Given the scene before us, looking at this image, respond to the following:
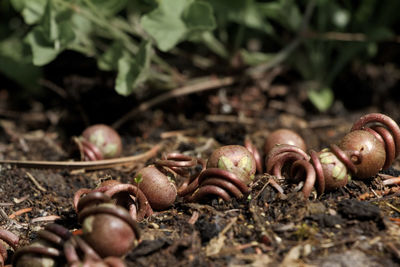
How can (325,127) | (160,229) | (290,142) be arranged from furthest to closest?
(325,127) → (290,142) → (160,229)

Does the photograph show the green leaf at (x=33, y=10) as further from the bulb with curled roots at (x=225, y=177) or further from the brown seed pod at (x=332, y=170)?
the brown seed pod at (x=332, y=170)

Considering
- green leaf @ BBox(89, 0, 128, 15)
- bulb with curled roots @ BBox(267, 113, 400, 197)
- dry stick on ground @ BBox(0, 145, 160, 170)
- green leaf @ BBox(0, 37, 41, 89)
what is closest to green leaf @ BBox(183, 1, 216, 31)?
green leaf @ BBox(89, 0, 128, 15)

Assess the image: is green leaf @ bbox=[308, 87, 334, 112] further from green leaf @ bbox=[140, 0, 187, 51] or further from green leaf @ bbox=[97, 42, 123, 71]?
green leaf @ bbox=[97, 42, 123, 71]

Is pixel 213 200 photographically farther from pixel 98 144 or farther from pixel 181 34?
pixel 181 34

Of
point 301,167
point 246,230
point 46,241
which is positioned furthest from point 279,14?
point 46,241

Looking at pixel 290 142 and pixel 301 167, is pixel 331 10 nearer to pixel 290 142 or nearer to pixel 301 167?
pixel 290 142

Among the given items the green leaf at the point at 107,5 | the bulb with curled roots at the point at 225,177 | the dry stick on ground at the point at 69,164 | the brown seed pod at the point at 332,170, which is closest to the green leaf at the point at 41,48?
the green leaf at the point at 107,5
